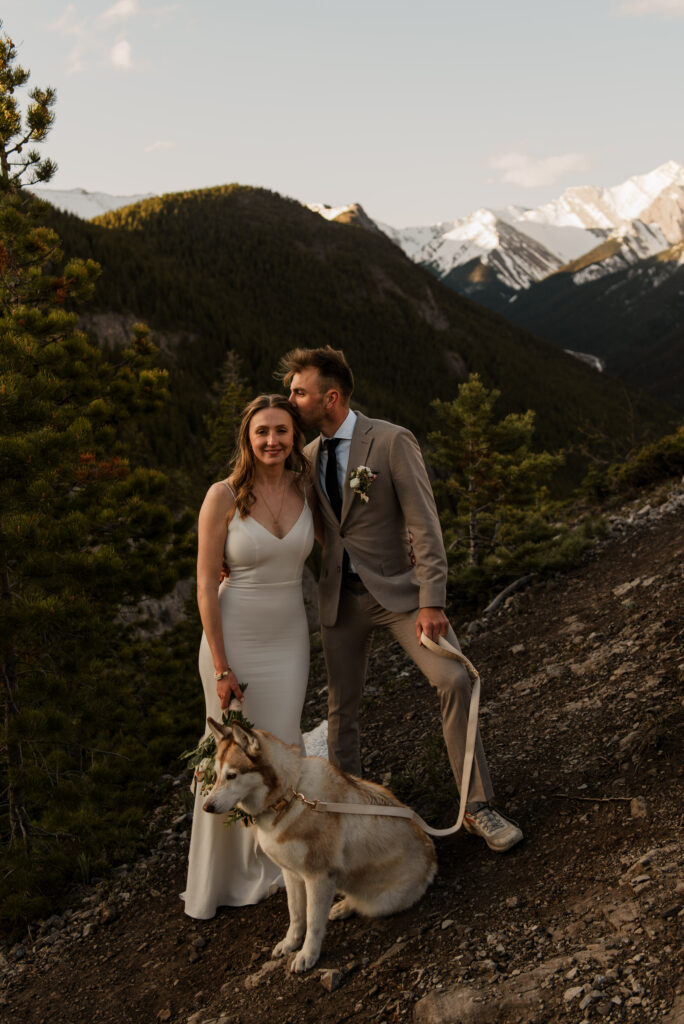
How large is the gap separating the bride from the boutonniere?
40 cm

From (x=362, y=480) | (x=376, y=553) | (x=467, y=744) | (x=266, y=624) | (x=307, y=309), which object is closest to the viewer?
(x=467, y=744)

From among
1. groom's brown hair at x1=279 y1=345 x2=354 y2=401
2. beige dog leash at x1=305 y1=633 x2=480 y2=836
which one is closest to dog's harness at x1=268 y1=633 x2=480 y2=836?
beige dog leash at x1=305 y1=633 x2=480 y2=836

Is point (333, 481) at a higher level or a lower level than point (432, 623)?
higher

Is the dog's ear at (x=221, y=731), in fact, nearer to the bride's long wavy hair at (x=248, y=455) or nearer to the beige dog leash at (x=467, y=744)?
the beige dog leash at (x=467, y=744)

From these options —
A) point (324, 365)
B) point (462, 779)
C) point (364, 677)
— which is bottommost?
point (462, 779)

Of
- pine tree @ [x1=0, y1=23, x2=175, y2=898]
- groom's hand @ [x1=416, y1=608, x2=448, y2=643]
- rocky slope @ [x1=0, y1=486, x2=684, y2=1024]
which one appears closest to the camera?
rocky slope @ [x1=0, y1=486, x2=684, y2=1024]

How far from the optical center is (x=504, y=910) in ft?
12.7

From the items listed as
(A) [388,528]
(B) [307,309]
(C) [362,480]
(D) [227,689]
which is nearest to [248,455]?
(C) [362,480]

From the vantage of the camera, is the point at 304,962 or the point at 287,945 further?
the point at 287,945

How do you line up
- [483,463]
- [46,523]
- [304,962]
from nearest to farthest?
[304,962] → [46,523] → [483,463]

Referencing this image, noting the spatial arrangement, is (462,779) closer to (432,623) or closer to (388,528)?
(432,623)

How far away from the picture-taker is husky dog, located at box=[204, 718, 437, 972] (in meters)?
3.71

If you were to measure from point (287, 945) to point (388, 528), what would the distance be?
2.48 m

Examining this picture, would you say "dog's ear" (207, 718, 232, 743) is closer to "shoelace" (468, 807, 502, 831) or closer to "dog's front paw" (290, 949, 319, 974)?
"dog's front paw" (290, 949, 319, 974)
